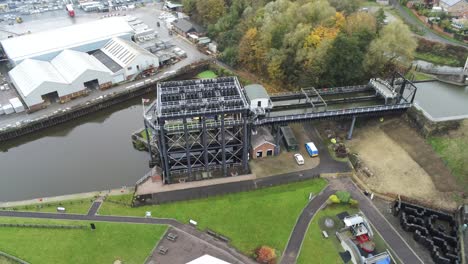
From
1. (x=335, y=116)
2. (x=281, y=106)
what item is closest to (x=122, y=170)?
(x=281, y=106)

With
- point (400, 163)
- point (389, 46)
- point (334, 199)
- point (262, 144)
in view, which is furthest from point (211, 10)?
point (334, 199)

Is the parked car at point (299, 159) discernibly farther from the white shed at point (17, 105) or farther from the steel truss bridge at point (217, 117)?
the white shed at point (17, 105)

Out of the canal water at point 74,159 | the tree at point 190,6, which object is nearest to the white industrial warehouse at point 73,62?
the canal water at point 74,159

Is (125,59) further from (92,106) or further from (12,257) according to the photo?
(12,257)

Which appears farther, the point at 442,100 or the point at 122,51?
the point at 122,51

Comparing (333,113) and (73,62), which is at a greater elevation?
(333,113)

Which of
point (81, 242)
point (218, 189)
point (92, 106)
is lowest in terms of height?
point (81, 242)

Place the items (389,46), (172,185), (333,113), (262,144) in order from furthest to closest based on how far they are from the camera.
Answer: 1. (389,46)
2. (333,113)
3. (262,144)
4. (172,185)
